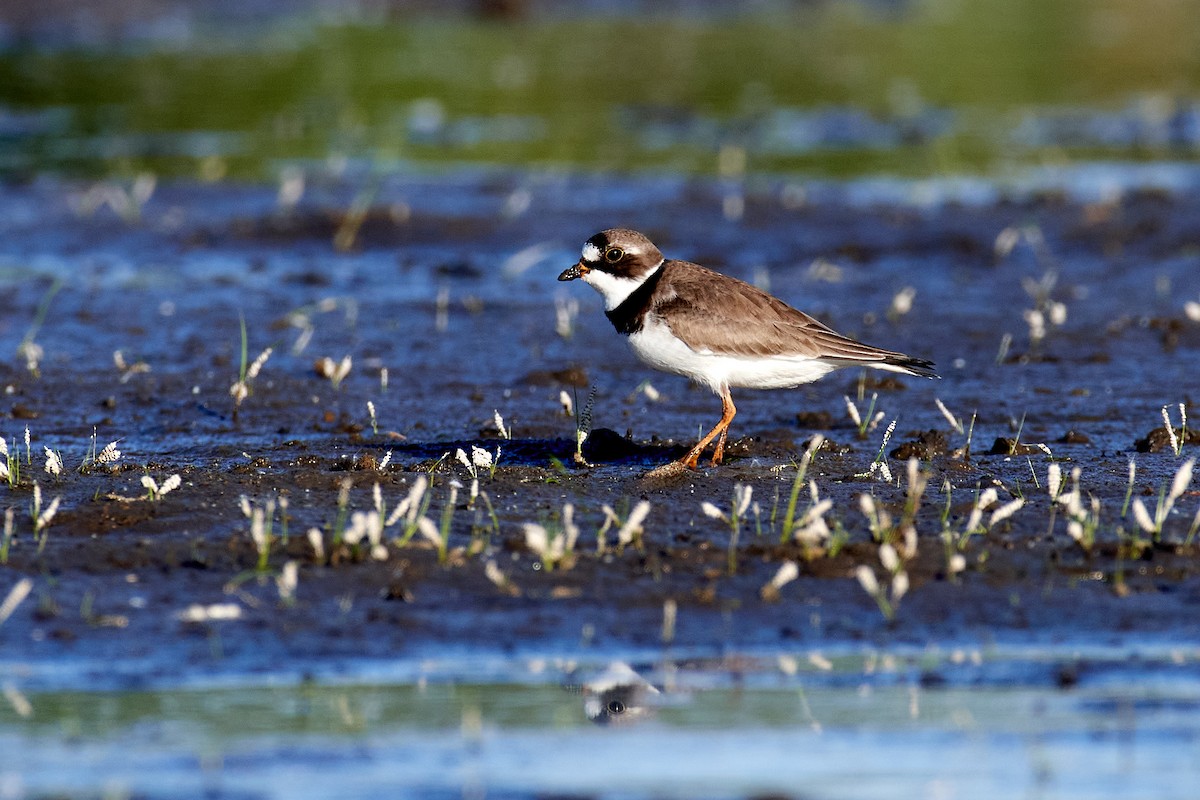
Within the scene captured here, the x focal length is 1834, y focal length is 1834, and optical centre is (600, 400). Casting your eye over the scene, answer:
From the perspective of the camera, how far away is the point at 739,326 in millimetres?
9172

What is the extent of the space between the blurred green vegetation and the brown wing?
1011cm

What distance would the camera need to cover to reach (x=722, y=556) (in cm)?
759

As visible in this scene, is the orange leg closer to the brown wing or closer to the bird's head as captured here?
the brown wing

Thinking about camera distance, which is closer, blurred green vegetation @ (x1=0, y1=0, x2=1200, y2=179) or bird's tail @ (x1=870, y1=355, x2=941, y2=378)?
bird's tail @ (x1=870, y1=355, x2=941, y2=378)

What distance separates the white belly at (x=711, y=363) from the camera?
909cm

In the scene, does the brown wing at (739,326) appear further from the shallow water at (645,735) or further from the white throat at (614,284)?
the shallow water at (645,735)

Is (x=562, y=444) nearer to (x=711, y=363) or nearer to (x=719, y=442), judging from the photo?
(x=719, y=442)

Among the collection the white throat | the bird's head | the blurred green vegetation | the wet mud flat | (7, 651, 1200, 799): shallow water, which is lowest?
(7, 651, 1200, 799): shallow water

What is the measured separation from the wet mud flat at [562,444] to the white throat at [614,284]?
704mm

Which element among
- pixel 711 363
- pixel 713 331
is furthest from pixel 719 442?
pixel 713 331

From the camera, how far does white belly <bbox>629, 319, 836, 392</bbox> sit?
9094 mm

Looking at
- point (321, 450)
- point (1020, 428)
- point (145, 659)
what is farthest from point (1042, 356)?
point (145, 659)

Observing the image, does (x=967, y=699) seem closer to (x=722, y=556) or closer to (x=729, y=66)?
(x=722, y=556)

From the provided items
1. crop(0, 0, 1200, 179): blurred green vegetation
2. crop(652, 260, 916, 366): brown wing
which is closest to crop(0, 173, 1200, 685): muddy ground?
crop(652, 260, 916, 366): brown wing
